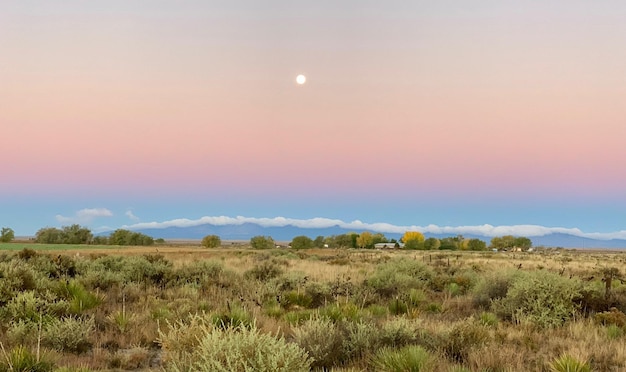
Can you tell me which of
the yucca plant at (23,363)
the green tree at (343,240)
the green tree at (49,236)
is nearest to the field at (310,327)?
the yucca plant at (23,363)

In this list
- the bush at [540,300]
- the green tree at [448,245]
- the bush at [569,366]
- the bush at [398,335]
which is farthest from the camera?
the green tree at [448,245]

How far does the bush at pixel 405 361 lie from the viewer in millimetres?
5305

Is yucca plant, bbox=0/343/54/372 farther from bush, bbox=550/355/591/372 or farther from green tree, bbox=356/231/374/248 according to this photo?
green tree, bbox=356/231/374/248

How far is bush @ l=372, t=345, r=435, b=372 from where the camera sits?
17.4ft

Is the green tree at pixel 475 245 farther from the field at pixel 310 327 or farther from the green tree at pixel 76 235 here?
the field at pixel 310 327

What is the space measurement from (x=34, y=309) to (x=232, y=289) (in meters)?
6.37

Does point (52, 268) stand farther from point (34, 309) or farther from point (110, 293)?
point (34, 309)

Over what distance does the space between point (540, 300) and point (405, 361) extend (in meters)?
6.08

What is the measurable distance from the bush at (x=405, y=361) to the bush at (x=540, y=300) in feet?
15.8

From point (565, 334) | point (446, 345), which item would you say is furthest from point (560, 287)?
point (446, 345)

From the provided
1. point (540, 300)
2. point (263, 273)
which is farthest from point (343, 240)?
point (540, 300)

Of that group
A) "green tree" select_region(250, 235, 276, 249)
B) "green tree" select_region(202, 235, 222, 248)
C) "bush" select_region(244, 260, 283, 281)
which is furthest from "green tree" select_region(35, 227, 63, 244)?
"bush" select_region(244, 260, 283, 281)

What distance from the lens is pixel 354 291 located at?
13.5 metres

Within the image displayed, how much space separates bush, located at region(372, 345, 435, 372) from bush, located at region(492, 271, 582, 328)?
4.82 m
